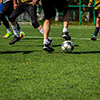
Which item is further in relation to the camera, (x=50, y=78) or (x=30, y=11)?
(x=30, y=11)

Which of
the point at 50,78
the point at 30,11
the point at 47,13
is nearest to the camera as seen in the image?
the point at 50,78

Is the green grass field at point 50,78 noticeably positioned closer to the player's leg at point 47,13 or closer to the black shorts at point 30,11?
the player's leg at point 47,13

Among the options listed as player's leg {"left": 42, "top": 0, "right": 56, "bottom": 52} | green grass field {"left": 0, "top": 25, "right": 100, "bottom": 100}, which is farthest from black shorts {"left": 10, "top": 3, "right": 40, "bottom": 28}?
green grass field {"left": 0, "top": 25, "right": 100, "bottom": 100}

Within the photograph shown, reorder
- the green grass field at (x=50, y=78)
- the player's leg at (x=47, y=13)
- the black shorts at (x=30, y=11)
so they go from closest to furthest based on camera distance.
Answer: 1. the green grass field at (x=50, y=78)
2. the player's leg at (x=47, y=13)
3. the black shorts at (x=30, y=11)

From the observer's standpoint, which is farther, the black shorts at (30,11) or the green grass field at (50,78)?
the black shorts at (30,11)

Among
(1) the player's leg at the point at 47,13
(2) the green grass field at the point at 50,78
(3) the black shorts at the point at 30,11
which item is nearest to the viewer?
(2) the green grass field at the point at 50,78

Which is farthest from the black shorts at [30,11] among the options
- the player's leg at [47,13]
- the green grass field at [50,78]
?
the green grass field at [50,78]

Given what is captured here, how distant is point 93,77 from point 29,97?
1.10 metres

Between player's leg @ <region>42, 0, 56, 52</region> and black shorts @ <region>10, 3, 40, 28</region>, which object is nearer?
player's leg @ <region>42, 0, 56, 52</region>

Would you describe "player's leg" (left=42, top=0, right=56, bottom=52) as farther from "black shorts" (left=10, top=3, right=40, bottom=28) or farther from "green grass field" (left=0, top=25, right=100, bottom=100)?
"black shorts" (left=10, top=3, right=40, bottom=28)

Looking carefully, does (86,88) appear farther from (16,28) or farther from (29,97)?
(16,28)

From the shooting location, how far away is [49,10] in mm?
5301

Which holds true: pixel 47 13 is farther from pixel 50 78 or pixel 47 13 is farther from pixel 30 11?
pixel 50 78

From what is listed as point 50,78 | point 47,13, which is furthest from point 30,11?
point 50,78
